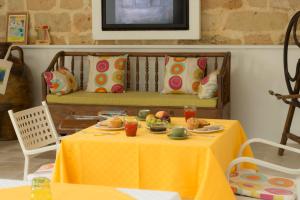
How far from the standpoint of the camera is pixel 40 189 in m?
1.74

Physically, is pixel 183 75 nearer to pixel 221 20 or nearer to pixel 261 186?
pixel 221 20

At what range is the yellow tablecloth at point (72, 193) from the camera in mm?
2006

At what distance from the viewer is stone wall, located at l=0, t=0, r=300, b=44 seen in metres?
5.98

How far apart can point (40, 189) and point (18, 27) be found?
530 cm

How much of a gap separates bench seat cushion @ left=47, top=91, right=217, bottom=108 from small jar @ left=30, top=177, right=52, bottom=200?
3.83m

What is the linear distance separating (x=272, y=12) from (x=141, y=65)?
5.12 ft

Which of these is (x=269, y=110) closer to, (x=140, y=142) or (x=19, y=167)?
(x=19, y=167)

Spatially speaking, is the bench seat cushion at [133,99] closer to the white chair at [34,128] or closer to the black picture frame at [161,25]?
the black picture frame at [161,25]

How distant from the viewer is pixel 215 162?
2863mm

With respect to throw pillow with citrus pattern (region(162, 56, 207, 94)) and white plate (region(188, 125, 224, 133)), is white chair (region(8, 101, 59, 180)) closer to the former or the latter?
white plate (region(188, 125, 224, 133))

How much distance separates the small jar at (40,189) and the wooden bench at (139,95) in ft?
12.4

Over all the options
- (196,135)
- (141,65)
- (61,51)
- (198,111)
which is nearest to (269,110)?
(198,111)

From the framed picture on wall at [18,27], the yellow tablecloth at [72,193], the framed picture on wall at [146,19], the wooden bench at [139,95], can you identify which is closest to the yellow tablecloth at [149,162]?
the yellow tablecloth at [72,193]

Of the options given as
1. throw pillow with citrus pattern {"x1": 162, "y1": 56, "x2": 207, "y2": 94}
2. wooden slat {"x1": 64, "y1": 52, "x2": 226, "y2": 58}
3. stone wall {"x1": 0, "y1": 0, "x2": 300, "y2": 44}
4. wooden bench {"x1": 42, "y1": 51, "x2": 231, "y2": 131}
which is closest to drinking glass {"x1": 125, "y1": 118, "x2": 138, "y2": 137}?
wooden bench {"x1": 42, "y1": 51, "x2": 231, "y2": 131}
